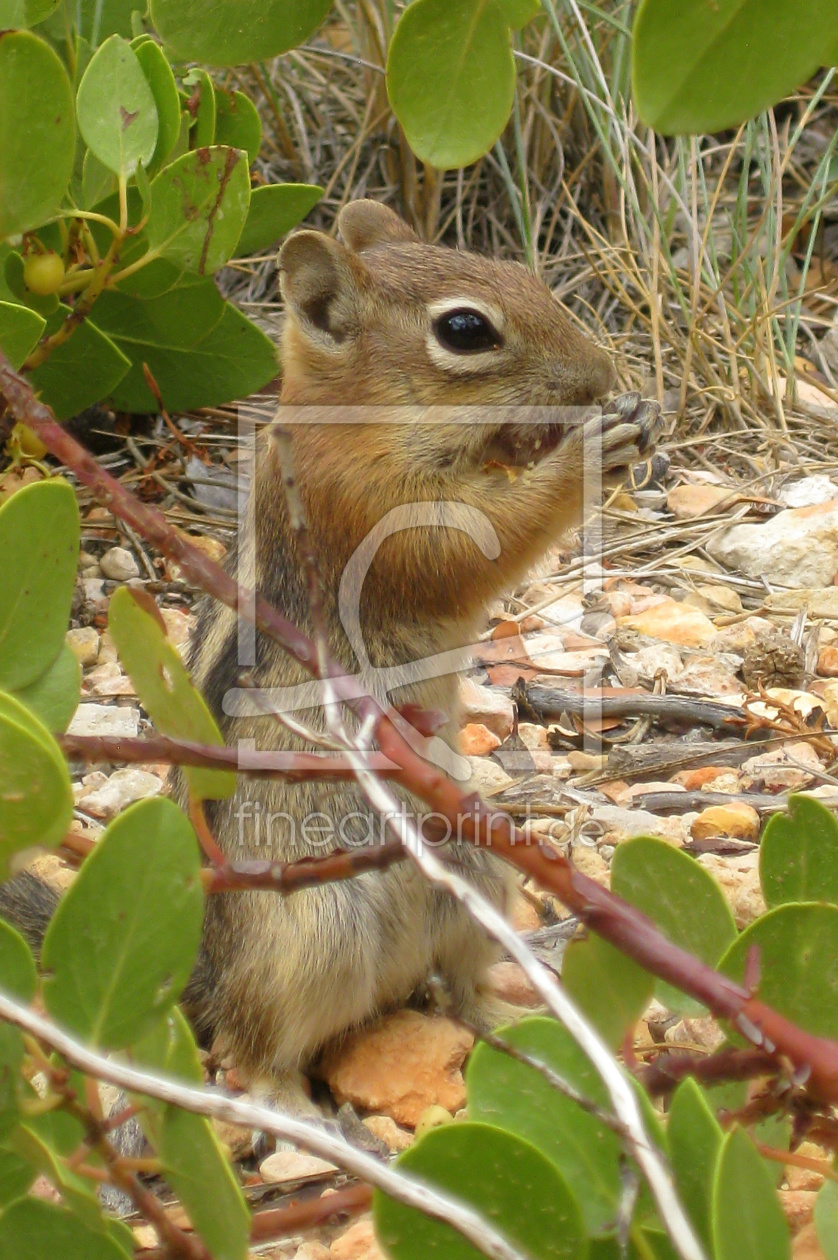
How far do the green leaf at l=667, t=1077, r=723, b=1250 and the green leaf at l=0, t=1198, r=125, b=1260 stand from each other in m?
0.36

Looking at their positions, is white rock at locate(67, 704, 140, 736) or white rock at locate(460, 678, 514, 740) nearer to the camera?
white rock at locate(67, 704, 140, 736)

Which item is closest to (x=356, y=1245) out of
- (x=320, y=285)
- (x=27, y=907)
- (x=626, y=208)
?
(x=27, y=907)

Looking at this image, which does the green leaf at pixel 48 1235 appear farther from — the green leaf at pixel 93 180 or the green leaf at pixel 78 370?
the green leaf at pixel 78 370

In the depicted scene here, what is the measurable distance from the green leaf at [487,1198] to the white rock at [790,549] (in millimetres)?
2937

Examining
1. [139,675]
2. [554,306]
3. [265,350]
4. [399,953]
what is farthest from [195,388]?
[139,675]

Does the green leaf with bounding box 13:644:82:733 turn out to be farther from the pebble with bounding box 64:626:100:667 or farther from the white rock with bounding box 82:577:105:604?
the white rock with bounding box 82:577:105:604

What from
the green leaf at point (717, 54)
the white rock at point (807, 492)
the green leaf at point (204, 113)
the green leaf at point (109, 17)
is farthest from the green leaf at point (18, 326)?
the white rock at point (807, 492)

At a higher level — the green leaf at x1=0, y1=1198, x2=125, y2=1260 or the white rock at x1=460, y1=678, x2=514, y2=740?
the white rock at x1=460, y1=678, x2=514, y2=740

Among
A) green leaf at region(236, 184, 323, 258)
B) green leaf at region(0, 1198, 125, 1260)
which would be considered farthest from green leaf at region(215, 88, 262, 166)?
green leaf at region(0, 1198, 125, 1260)

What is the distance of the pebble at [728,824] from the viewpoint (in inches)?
96.7

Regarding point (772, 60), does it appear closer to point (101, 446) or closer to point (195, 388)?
point (195, 388)

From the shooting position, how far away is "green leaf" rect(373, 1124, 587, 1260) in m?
0.80

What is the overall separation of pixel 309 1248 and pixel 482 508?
1326 mm

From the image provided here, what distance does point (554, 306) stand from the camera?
2.61 metres
